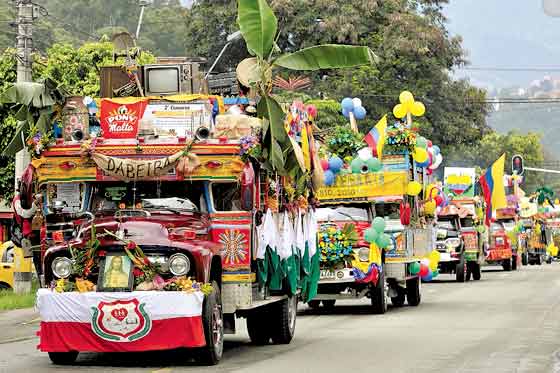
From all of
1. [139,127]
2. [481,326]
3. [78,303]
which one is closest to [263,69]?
[139,127]

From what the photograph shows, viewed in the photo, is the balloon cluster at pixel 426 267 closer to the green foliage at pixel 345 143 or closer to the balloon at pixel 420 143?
the balloon at pixel 420 143

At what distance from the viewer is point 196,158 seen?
48.0ft

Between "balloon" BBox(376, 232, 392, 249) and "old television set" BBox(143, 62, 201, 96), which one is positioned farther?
"balloon" BBox(376, 232, 392, 249)

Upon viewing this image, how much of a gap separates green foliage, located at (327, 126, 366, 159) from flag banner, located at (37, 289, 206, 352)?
454 inches

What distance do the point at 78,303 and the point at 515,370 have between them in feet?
16.3

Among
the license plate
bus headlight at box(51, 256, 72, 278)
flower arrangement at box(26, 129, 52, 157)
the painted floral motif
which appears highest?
flower arrangement at box(26, 129, 52, 157)

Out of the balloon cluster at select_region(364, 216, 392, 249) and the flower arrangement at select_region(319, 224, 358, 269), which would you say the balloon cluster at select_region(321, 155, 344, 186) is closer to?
the flower arrangement at select_region(319, 224, 358, 269)

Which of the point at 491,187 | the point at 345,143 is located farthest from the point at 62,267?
the point at 491,187

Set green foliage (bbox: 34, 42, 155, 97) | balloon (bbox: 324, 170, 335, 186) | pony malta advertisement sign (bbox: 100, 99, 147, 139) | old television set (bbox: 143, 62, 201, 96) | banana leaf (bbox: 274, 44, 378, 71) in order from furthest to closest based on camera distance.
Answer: green foliage (bbox: 34, 42, 155, 97) < balloon (bbox: 324, 170, 335, 186) < old television set (bbox: 143, 62, 201, 96) < banana leaf (bbox: 274, 44, 378, 71) < pony malta advertisement sign (bbox: 100, 99, 147, 139)

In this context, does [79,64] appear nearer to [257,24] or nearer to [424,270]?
[424,270]

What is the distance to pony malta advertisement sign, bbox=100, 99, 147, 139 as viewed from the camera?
15.2 metres

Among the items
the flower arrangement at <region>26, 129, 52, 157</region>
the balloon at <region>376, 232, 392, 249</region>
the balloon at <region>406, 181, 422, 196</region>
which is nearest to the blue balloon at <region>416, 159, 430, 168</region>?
the balloon at <region>406, 181, 422, 196</region>

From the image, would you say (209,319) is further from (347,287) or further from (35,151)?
(347,287)

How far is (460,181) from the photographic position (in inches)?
1694
